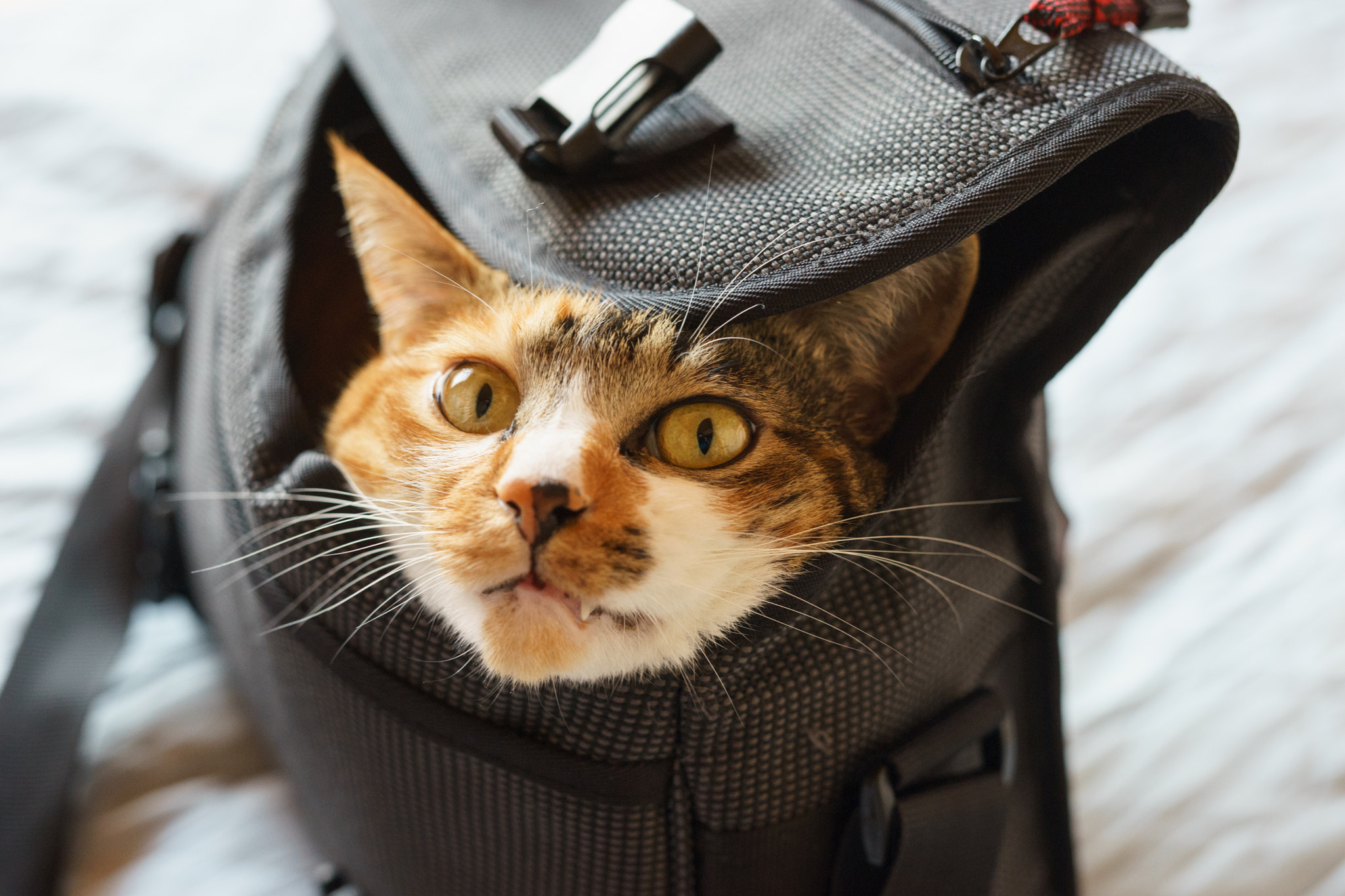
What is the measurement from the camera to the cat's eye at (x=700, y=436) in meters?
0.58

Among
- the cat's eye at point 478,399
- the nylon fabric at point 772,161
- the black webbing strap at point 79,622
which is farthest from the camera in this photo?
the black webbing strap at point 79,622

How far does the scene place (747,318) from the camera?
51 centimetres

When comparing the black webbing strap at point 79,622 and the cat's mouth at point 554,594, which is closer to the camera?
the cat's mouth at point 554,594

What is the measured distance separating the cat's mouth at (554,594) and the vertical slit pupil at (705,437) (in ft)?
0.40

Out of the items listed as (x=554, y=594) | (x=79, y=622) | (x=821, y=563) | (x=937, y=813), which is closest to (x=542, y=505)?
(x=554, y=594)

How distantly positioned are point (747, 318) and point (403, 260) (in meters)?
0.29

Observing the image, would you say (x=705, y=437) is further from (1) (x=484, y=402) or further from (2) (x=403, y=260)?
(2) (x=403, y=260)

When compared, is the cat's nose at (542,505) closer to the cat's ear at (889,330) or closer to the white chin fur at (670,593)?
the white chin fur at (670,593)

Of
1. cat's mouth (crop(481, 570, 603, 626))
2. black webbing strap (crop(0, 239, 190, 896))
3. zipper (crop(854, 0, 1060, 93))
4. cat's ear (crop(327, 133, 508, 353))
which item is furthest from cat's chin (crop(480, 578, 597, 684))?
black webbing strap (crop(0, 239, 190, 896))

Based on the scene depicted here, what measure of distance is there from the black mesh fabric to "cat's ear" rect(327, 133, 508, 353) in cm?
3

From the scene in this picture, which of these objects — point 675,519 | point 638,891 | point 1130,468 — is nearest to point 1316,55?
point 1130,468

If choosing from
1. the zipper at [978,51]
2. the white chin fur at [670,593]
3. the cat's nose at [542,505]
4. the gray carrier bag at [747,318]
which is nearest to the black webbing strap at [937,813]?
the gray carrier bag at [747,318]

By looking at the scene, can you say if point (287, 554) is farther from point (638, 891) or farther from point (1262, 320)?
point (1262, 320)

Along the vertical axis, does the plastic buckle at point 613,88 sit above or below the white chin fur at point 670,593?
above
